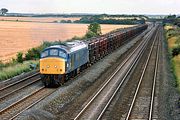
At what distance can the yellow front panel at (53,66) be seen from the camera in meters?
28.4

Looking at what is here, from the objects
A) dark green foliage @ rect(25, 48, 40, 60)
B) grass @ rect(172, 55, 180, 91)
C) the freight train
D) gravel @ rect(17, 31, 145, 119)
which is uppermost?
the freight train

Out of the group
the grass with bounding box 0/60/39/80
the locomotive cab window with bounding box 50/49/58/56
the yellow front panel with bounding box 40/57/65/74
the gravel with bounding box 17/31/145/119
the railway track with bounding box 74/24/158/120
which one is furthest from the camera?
the grass with bounding box 0/60/39/80

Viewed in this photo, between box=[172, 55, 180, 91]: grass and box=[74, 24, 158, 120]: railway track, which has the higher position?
Answer: box=[74, 24, 158, 120]: railway track

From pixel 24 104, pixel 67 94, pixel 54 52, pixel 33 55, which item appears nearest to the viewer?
pixel 24 104

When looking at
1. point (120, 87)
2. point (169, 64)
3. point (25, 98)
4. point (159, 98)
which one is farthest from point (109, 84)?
point (169, 64)

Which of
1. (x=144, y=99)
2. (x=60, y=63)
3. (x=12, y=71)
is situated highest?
(x=60, y=63)

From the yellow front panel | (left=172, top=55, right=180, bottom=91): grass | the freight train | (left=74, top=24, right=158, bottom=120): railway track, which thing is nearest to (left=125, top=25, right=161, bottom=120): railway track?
(left=74, top=24, right=158, bottom=120): railway track

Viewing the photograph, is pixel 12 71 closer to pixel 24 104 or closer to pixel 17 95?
pixel 17 95

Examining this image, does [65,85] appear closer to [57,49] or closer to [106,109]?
[57,49]

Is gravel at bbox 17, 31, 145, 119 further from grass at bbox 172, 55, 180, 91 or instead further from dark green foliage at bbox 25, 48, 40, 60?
dark green foliage at bbox 25, 48, 40, 60

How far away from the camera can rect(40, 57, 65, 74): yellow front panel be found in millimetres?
28422

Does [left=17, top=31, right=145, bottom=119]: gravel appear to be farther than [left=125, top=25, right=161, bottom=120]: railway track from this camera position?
Yes

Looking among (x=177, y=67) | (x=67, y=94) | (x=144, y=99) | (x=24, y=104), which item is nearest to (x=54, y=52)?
(x=67, y=94)

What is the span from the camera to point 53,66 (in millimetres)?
28547
